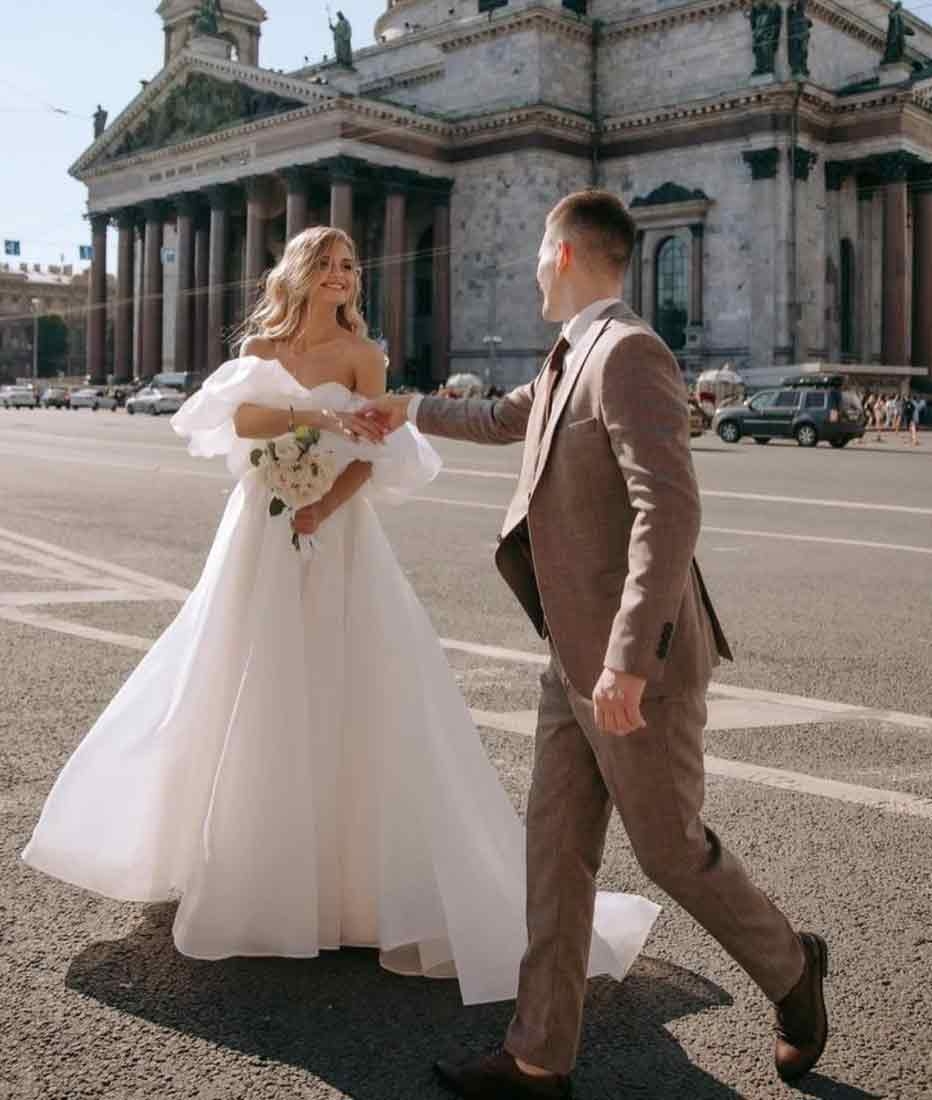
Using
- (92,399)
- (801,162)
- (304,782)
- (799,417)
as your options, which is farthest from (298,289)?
(92,399)

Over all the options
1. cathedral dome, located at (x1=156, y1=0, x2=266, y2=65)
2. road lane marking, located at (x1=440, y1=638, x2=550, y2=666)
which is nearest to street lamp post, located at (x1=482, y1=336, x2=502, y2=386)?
cathedral dome, located at (x1=156, y1=0, x2=266, y2=65)

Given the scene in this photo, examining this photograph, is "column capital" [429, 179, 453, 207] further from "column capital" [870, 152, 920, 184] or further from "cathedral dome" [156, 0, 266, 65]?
"cathedral dome" [156, 0, 266, 65]

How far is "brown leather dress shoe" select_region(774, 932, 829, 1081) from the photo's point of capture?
3.16m

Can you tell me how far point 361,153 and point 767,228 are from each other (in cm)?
1597

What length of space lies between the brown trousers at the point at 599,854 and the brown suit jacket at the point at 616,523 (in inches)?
5.0

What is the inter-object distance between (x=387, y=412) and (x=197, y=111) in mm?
63683

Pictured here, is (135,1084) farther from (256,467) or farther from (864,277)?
(864,277)

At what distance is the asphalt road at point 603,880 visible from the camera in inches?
127

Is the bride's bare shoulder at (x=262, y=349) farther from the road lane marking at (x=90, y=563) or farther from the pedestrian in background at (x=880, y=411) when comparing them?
the pedestrian in background at (x=880, y=411)

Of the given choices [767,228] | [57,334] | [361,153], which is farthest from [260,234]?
[57,334]

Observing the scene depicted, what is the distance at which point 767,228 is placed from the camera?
4947 centimetres

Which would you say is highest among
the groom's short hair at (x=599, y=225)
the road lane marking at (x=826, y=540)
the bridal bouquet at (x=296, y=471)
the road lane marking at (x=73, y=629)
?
the groom's short hair at (x=599, y=225)

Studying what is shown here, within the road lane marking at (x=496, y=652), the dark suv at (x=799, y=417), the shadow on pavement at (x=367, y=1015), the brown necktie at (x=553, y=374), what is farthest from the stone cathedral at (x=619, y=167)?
the brown necktie at (x=553, y=374)

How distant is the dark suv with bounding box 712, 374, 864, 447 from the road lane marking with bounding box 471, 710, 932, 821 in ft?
101
